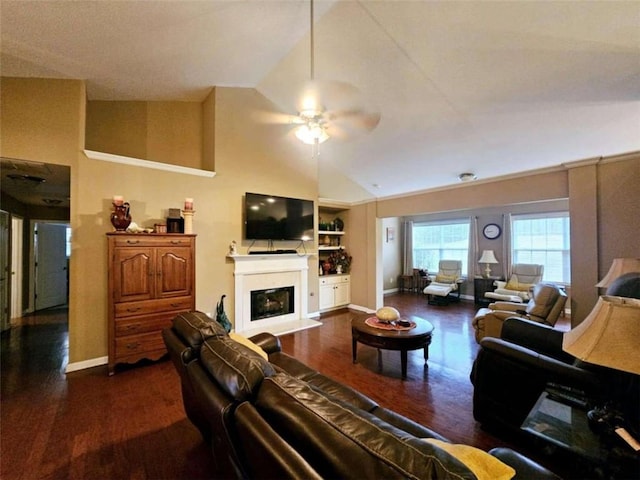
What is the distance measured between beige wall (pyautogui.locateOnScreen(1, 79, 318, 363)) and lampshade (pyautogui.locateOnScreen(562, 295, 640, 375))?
4.09 m

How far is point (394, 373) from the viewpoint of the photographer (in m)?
2.98

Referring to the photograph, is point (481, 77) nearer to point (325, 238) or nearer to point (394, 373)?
point (394, 373)

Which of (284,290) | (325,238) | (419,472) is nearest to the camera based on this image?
(419,472)

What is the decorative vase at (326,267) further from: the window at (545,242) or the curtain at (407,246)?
the window at (545,242)

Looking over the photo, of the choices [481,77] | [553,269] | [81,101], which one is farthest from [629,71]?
[81,101]

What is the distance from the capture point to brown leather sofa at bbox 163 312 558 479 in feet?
2.14

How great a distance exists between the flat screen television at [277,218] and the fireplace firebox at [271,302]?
0.98 meters

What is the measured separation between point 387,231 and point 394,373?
17.9 feet

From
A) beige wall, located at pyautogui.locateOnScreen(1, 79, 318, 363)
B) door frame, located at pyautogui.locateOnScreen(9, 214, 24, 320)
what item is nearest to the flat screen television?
beige wall, located at pyautogui.locateOnScreen(1, 79, 318, 363)

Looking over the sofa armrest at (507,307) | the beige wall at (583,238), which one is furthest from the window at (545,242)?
the beige wall at (583,238)

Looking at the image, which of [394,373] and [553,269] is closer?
[394,373]

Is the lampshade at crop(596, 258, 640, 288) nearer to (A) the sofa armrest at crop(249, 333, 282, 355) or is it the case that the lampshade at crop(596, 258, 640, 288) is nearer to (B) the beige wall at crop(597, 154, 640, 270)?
(B) the beige wall at crop(597, 154, 640, 270)

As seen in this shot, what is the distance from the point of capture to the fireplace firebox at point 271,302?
457 cm

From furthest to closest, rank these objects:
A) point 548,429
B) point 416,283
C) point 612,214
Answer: point 416,283, point 612,214, point 548,429
